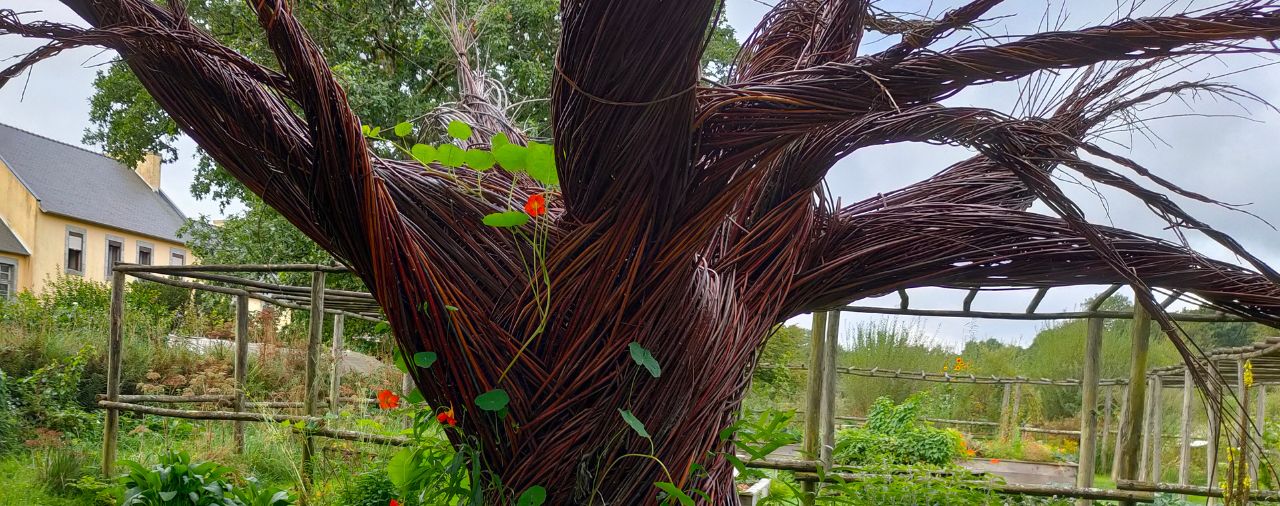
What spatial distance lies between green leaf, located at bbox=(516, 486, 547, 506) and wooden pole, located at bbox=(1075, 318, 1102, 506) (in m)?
3.48

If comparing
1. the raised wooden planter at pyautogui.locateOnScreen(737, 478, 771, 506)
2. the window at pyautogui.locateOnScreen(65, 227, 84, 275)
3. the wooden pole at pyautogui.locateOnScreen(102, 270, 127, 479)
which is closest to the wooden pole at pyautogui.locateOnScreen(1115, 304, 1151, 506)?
the raised wooden planter at pyautogui.locateOnScreen(737, 478, 771, 506)

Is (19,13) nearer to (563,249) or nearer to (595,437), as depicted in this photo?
(563,249)

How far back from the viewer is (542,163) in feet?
3.89

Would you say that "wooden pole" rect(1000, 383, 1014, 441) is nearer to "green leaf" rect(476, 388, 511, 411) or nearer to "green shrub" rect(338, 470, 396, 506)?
"green shrub" rect(338, 470, 396, 506)

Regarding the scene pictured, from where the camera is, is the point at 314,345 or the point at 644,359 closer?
the point at 644,359

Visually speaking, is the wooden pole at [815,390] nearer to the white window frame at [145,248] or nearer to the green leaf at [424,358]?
the green leaf at [424,358]

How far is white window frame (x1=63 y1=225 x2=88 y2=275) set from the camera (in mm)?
20281

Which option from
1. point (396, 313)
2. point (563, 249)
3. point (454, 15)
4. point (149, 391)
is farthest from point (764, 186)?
point (149, 391)

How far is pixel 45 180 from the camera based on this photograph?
20.5 metres

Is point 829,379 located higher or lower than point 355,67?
lower

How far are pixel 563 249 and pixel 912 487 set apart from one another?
10.4ft

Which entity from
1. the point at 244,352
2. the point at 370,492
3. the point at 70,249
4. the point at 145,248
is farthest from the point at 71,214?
the point at 370,492

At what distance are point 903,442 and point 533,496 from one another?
25.5 feet

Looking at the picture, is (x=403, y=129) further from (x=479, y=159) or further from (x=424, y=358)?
(x=424, y=358)
